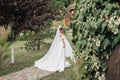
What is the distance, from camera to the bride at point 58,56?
11.3m

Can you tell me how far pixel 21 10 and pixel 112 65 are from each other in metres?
6.67

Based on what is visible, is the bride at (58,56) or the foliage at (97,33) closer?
the foliage at (97,33)

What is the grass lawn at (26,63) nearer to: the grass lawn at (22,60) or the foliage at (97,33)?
the grass lawn at (22,60)

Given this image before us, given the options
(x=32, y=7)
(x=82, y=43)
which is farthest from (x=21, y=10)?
(x=82, y=43)

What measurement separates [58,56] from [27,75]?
1.72 meters

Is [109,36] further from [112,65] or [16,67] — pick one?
[16,67]

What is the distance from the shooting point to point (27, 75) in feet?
34.2

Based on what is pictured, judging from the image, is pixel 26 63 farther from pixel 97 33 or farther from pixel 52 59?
pixel 97 33

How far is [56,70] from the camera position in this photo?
36.3 ft

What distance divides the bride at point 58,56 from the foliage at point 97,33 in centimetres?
481

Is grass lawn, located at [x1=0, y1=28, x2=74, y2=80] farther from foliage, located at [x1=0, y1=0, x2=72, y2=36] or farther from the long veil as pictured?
foliage, located at [x1=0, y1=0, x2=72, y2=36]

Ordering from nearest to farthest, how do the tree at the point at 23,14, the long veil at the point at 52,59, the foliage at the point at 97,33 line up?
the foliage at the point at 97,33, the tree at the point at 23,14, the long veil at the point at 52,59

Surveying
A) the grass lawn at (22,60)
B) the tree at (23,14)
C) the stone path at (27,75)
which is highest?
the tree at (23,14)

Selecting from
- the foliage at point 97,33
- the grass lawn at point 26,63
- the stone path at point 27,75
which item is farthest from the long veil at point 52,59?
the foliage at point 97,33
